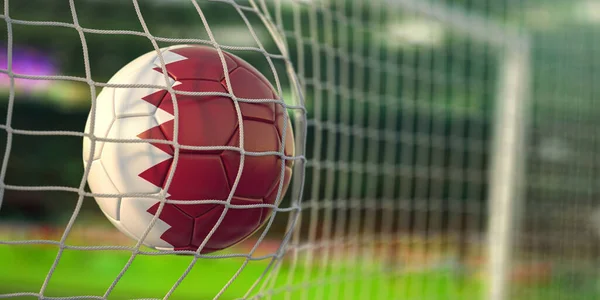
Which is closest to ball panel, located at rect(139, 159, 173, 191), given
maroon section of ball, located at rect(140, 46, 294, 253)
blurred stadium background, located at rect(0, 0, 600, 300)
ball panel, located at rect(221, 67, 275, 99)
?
maroon section of ball, located at rect(140, 46, 294, 253)

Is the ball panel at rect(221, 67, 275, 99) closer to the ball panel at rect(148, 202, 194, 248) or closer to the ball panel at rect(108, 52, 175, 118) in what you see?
the ball panel at rect(108, 52, 175, 118)

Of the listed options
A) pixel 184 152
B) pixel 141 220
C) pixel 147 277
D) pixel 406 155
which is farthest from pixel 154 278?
pixel 184 152

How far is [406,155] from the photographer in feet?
33.9

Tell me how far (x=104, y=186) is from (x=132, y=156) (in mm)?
110

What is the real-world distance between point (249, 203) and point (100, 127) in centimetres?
38

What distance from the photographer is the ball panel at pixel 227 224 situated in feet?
4.76

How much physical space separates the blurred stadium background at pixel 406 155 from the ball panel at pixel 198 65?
90.2 inches

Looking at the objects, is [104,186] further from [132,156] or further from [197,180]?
[197,180]

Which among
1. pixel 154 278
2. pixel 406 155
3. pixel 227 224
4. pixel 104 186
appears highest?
pixel 104 186

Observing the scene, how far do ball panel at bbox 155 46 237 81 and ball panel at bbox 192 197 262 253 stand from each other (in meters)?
0.29

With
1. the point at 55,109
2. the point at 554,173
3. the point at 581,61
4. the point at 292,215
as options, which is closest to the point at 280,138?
the point at 292,215

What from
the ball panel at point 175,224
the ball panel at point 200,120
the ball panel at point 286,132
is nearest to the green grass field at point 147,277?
the ball panel at point 286,132

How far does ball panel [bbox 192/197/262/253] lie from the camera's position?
1.45 meters

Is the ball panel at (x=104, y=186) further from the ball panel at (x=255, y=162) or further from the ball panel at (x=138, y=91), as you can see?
the ball panel at (x=255, y=162)
